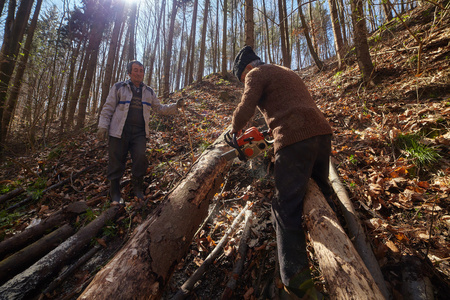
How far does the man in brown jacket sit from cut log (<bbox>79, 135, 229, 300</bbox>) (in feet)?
3.08

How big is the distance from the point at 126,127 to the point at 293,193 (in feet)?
10.7

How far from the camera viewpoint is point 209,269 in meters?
2.23

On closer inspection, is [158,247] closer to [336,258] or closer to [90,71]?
[336,258]

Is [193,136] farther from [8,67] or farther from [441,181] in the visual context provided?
[8,67]

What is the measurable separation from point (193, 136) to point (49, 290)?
434 centimetres

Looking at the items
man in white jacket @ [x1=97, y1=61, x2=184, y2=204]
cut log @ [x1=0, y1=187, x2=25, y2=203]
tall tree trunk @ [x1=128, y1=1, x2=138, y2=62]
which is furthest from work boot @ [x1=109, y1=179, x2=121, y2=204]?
tall tree trunk @ [x1=128, y1=1, x2=138, y2=62]

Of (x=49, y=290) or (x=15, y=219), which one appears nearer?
(x=49, y=290)

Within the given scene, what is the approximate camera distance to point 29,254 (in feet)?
7.67

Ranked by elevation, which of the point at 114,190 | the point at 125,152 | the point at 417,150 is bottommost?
the point at 114,190

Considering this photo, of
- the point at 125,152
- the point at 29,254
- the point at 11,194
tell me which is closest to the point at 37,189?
the point at 11,194

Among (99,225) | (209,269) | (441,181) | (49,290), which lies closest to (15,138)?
(99,225)

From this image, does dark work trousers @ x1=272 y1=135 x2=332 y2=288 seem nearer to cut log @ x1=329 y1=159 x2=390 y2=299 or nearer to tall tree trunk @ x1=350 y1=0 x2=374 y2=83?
cut log @ x1=329 y1=159 x2=390 y2=299

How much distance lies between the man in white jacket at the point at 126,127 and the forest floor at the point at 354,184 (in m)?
0.47

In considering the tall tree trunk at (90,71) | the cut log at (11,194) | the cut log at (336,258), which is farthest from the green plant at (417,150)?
the tall tree trunk at (90,71)
